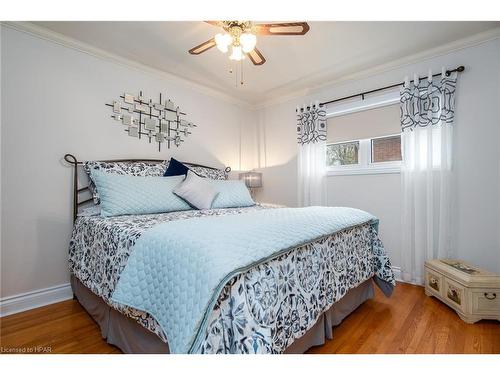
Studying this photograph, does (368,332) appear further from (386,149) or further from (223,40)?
(223,40)

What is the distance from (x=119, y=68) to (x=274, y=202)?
259cm

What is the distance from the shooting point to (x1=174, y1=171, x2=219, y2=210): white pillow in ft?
7.35

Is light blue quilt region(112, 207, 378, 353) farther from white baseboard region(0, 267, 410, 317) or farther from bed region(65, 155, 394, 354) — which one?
white baseboard region(0, 267, 410, 317)

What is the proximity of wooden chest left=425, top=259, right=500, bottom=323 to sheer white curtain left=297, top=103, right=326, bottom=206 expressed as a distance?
4.84ft

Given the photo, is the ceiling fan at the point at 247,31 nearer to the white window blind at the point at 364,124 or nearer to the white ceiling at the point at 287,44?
the white ceiling at the point at 287,44

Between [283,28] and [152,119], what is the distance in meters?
1.80

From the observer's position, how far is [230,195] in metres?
2.54

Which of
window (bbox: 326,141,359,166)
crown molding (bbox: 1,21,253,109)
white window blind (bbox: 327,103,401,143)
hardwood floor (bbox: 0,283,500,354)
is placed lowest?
hardwood floor (bbox: 0,283,500,354)

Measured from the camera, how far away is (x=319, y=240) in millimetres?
1458

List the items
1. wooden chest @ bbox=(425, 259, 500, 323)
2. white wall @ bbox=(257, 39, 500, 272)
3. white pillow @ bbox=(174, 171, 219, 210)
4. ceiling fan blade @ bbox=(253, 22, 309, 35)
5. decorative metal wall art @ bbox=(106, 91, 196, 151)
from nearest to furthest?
ceiling fan blade @ bbox=(253, 22, 309, 35), wooden chest @ bbox=(425, 259, 500, 323), white wall @ bbox=(257, 39, 500, 272), white pillow @ bbox=(174, 171, 219, 210), decorative metal wall art @ bbox=(106, 91, 196, 151)

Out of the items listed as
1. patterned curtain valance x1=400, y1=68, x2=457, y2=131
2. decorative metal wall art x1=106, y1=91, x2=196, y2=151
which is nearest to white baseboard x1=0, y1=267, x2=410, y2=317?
decorative metal wall art x1=106, y1=91, x2=196, y2=151

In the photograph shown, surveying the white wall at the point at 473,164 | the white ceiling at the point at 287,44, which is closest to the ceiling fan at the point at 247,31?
the white ceiling at the point at 287,44
